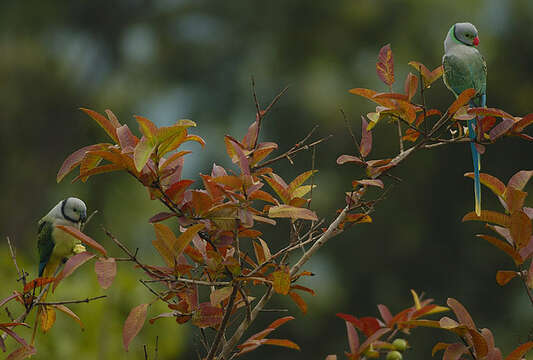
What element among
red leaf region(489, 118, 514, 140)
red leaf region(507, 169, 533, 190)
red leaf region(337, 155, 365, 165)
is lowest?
red leaf region(507, 169, 533, 190)

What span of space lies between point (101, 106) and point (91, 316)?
497 cm

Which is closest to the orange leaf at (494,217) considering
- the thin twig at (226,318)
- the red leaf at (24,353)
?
the thin twig at (226,318)

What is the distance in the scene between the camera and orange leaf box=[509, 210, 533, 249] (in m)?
0.89

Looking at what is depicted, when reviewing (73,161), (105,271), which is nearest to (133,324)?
(105,271)

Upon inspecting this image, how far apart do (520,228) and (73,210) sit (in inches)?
31.7

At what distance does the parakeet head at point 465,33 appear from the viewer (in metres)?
1.03

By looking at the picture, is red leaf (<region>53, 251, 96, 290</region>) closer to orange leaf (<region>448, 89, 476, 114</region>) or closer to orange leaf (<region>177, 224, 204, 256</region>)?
orange leaf (<region>177, 224, 204, 256</region>)

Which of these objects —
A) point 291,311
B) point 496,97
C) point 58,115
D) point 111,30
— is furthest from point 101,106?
point 496,97

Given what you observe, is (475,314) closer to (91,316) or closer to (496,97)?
(496,97)

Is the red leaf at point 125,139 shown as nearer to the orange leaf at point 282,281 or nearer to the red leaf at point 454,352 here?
the orange leaf at point 282,281

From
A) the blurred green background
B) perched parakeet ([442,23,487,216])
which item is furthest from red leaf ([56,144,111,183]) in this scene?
the blurred green background

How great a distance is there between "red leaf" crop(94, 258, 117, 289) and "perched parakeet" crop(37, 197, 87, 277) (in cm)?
52

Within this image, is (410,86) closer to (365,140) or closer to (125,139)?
(365,140)

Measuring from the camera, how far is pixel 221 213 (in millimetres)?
807
